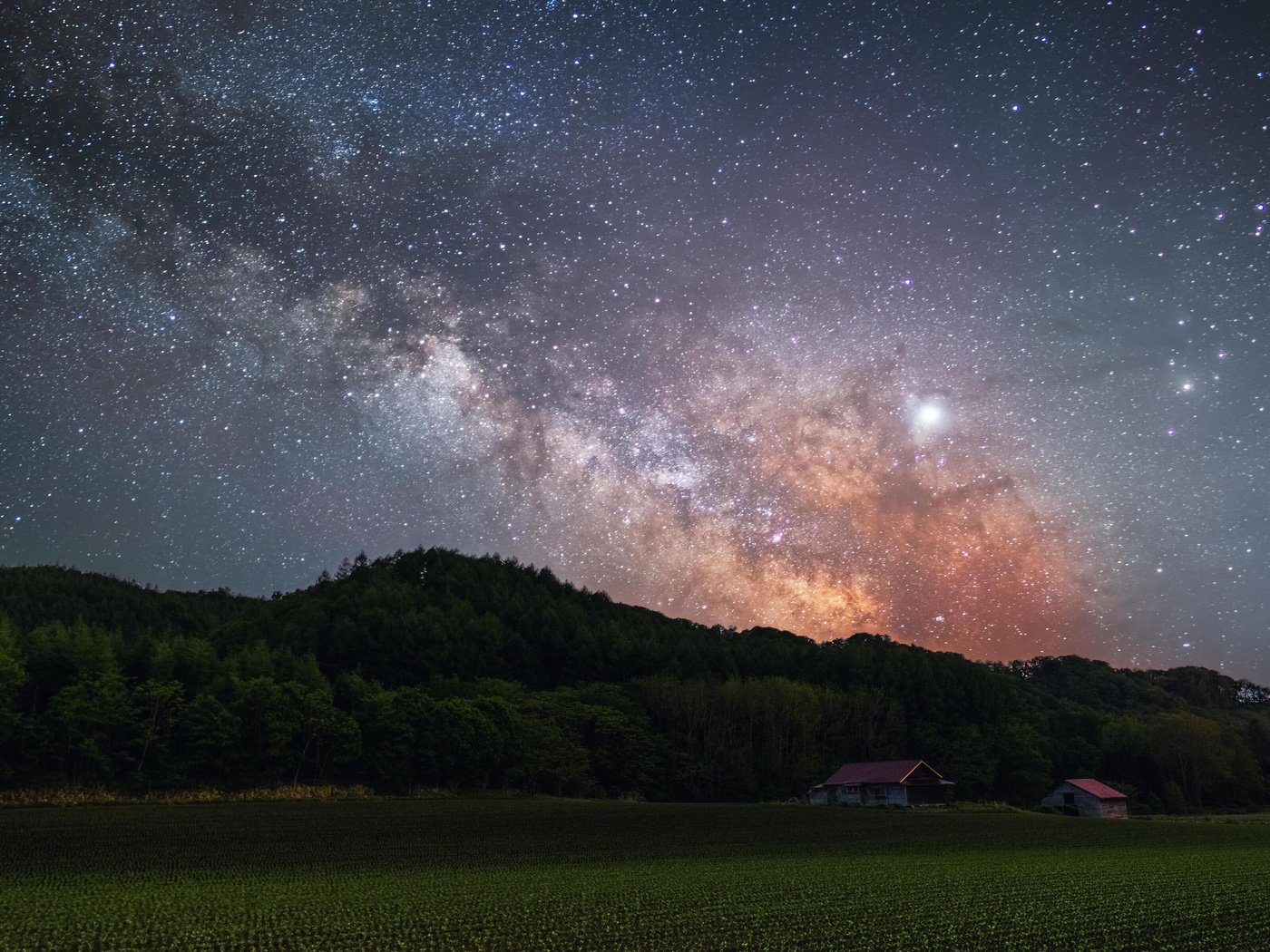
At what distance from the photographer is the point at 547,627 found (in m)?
114

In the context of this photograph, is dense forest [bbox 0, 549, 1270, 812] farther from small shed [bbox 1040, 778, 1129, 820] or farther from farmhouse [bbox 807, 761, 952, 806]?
farmhouse [bbox 807, 761, 952, 806]

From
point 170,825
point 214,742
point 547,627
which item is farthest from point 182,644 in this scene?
point 547,627

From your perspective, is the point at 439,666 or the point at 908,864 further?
the point at 439,666

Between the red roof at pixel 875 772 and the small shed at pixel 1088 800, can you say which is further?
the small shed at pixel 1088 800

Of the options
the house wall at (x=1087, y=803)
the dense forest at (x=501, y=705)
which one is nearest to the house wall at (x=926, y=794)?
the dense forest at (x=501, y=705)

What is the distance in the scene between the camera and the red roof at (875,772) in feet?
247

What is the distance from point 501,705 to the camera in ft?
252

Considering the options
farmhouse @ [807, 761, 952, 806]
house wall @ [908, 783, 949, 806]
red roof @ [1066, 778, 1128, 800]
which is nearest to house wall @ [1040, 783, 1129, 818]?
red roof @ [1066, 778, 1128, 800]

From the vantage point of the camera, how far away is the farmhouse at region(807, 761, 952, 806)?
246 ft

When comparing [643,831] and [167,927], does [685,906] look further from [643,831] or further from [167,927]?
[643,831]

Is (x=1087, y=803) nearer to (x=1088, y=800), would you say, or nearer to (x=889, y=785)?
(x=1088, y=800)

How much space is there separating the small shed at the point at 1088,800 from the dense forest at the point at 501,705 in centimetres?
606

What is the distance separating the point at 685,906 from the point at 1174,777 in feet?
339

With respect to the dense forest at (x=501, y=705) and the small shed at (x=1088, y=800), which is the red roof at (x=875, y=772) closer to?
the dense forest at (x=501, y=705)
